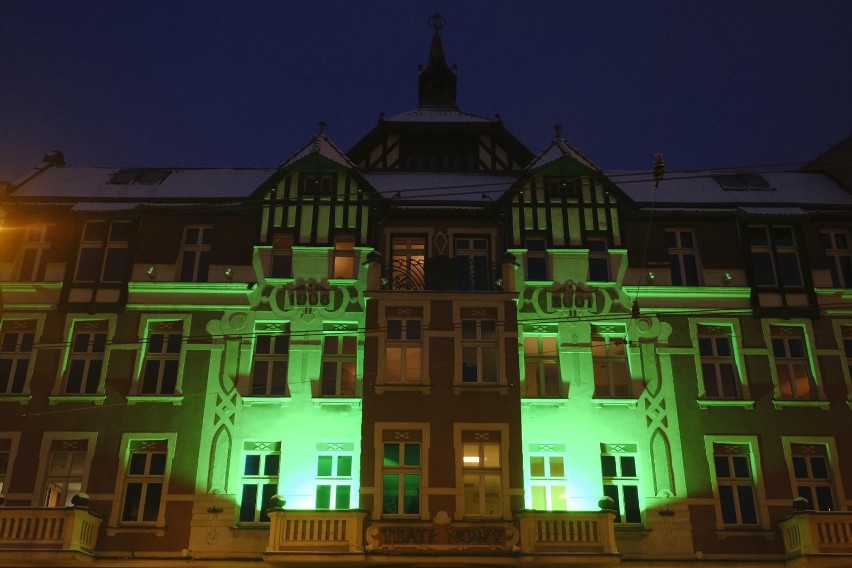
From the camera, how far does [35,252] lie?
26641mm

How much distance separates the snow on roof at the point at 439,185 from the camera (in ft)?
90.6

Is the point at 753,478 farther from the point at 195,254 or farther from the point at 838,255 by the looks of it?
the point at 195,254

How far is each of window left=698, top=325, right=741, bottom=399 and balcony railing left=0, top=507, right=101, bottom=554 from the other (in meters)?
16.8

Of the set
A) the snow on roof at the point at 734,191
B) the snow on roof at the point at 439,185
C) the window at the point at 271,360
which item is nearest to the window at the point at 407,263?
the snow on roof at the point at 439,185

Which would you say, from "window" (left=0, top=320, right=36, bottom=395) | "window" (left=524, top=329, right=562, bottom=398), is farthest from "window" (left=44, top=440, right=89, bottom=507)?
"window" (left=524, top=329, right=562, bottom=398)

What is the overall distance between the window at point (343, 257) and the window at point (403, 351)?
2450 mm

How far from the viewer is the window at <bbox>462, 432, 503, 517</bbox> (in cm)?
2242

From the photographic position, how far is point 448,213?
88.0 ft

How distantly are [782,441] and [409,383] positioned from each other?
10.3m

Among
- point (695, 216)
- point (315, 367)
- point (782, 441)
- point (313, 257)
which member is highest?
point (695, 216)

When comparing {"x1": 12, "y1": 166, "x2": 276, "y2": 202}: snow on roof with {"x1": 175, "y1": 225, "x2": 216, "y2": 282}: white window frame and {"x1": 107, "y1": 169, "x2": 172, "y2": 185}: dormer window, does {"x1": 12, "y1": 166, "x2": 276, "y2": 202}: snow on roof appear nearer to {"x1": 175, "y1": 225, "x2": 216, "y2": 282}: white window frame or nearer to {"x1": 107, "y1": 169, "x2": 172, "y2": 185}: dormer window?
{"x1": 107, "y1": 169, "x2": 172, "y2": 185}: dormer window

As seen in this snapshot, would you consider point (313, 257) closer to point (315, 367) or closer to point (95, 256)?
point (315, 367)

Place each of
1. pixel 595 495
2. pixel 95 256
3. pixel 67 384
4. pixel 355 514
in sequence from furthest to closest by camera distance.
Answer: pixel 95 256, pixel 67 384, pixel 595 495, pixel 355 514

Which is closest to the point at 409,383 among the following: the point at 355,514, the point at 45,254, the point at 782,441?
the point at 355,514
